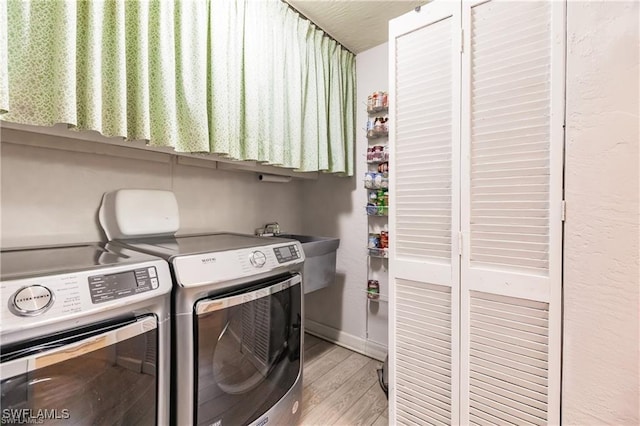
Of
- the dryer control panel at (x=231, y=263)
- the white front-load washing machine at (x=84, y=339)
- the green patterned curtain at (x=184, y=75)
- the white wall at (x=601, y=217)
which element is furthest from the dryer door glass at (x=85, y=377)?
the white wall at (x=601, y=217)

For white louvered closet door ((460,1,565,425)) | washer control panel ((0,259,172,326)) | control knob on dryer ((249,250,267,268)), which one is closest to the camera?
washer control panel ((0,259,172,326))

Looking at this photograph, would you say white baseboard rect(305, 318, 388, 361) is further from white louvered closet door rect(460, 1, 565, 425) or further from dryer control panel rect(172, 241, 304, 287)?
dryer control panel rect(172, 241, 304, 287)

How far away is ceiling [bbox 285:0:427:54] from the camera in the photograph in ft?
5.64

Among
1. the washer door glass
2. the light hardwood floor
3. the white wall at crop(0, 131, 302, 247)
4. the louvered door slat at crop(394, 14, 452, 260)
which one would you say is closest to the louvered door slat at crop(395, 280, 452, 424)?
the louvered door slat at crop(394, 14, 452, 260)

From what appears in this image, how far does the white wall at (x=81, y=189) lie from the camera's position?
1.16m

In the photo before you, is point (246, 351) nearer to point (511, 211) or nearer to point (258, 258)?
point (258, 258)

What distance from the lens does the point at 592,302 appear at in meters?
0.95

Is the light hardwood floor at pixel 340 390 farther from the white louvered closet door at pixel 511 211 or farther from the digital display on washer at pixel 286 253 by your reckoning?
the digital display on washer at pixel 286 253

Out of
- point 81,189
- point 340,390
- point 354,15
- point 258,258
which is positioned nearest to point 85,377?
point 258,258

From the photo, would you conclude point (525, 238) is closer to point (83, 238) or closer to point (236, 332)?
point (236, 332)

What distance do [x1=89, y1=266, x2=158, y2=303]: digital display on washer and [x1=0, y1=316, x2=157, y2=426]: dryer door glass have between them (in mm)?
80

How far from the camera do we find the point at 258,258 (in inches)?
46.7

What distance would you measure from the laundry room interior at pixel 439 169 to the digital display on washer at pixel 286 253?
0.01 m

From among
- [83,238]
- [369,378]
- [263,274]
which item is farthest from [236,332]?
[369,378]
